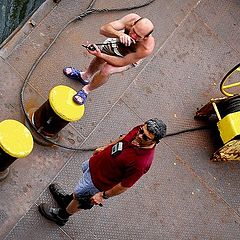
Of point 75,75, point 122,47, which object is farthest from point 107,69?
point 75,75

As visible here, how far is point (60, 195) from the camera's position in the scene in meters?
7.65

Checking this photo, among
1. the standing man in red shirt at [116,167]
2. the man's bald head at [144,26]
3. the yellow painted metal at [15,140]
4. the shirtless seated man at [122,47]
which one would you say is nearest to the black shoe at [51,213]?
the standing man in red shirt at [116,167]

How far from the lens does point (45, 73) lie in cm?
865

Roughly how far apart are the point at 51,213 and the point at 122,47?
2.21 metres

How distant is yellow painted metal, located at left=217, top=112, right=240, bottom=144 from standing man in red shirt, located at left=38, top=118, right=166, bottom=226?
2456 millimetres

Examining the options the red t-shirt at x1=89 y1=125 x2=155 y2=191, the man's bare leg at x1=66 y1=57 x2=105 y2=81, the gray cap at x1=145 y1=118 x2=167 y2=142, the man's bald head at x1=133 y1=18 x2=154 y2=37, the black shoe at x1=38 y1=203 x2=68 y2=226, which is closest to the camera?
the gray cap at x1=145 y1=118 x2=167 y2=142

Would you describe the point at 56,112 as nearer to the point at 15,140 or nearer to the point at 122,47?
→ the point at 15,140

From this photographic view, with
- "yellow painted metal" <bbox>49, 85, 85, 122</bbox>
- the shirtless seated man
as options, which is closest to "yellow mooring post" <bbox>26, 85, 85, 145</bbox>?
"yellow painted metal" <bbox>49, 85, 85, 122</bbox>

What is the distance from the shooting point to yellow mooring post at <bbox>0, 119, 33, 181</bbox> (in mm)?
6883

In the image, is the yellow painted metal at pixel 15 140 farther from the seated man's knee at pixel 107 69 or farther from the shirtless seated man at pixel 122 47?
the seated man's knee at pixel 107 69

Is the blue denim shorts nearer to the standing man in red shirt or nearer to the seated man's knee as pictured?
the standing man in red shirt

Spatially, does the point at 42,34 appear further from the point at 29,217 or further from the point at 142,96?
the point at 29,217

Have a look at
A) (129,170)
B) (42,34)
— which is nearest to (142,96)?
(42,34)

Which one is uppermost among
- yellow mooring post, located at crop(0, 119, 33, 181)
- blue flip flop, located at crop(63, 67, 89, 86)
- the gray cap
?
the gray cap
